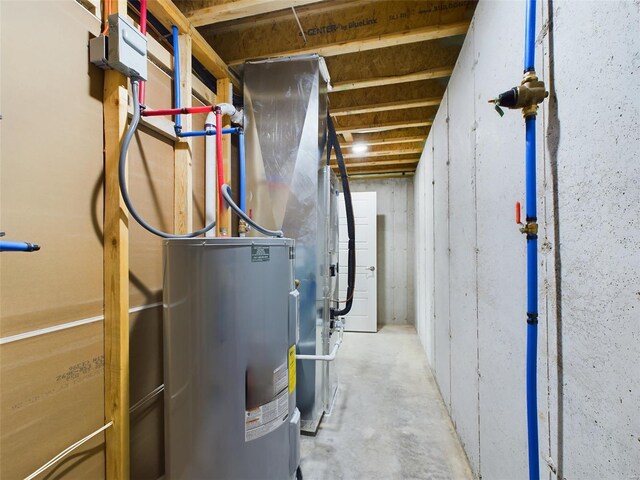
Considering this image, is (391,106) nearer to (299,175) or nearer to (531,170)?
(299,175)

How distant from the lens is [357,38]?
1809 mm

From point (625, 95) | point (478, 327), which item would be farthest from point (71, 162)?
point (478, 327)

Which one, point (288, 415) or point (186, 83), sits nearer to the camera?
point (288, 415)

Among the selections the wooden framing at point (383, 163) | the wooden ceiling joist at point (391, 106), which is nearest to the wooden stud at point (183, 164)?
the wooden ceiling joist at point (391, 106)

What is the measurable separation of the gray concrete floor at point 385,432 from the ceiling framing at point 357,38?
101 inches

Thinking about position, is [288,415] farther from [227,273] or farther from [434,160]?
[434,160]

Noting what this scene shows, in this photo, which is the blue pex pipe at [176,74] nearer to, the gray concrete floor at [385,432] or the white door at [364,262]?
the gray concrete floor at [385,432]

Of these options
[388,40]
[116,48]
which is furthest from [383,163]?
[116,48]

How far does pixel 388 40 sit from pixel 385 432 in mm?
2620

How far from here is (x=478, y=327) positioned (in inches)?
58.2

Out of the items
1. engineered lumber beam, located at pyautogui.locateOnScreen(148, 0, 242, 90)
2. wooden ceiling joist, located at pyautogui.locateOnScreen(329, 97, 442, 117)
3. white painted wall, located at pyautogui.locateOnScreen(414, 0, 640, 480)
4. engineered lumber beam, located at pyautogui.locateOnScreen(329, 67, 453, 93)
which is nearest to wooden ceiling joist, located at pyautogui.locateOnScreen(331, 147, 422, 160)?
wooden ceiling joist, located at pyautogui.locateOnScreen(329, 97, 442, 117)

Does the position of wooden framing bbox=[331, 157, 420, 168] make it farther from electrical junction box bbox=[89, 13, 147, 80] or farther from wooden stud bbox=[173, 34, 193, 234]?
electrical junction box bbox=[89, 13, 147, 80]

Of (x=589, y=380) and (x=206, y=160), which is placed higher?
(x=206, y=160)

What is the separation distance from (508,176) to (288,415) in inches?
52.5
